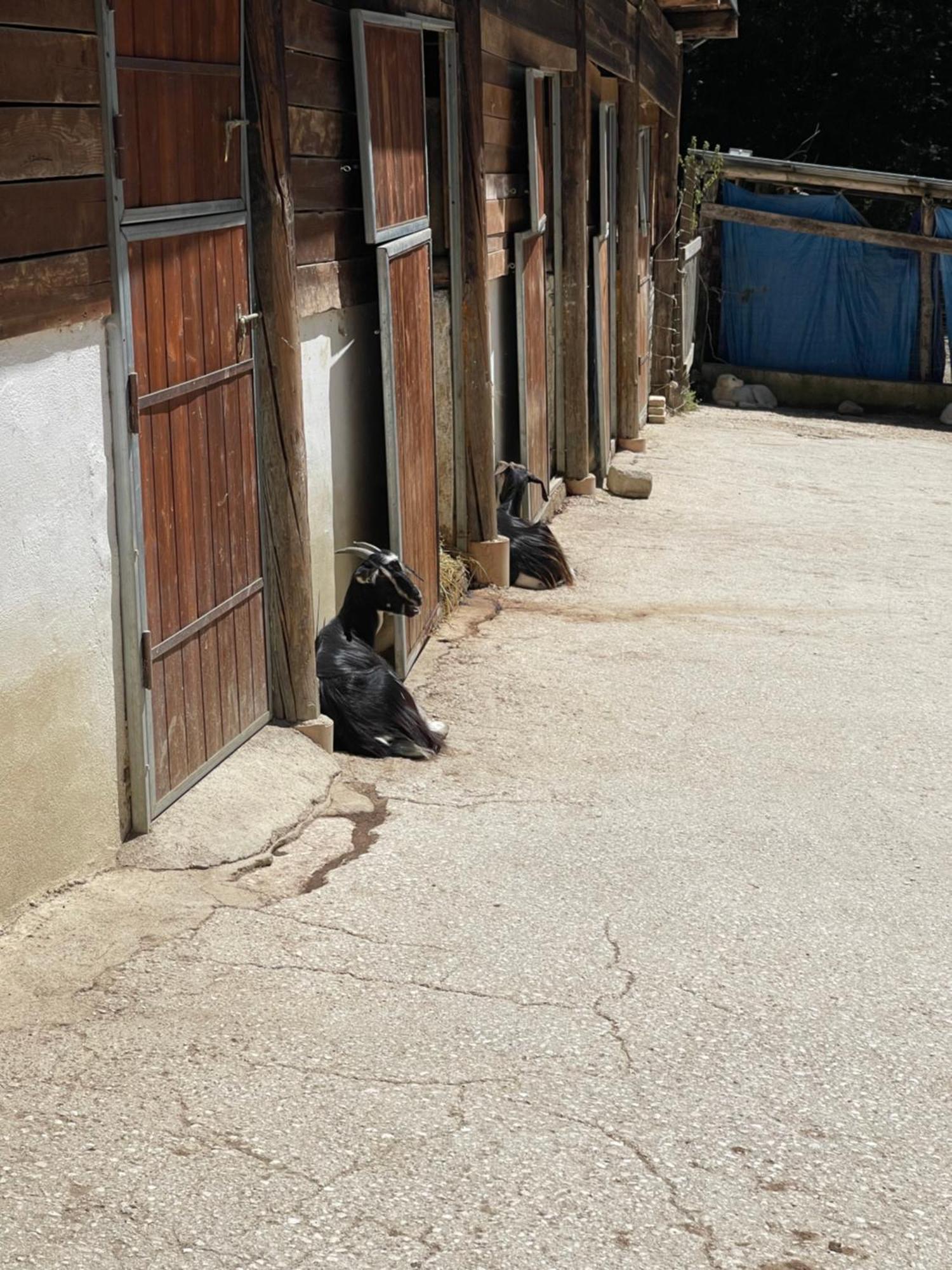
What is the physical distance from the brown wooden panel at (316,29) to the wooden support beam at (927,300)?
39.2 feet

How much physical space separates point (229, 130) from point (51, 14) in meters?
1.15

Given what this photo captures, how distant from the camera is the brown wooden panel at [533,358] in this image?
9766 millimetres

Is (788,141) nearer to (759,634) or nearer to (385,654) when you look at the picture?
(759,634)

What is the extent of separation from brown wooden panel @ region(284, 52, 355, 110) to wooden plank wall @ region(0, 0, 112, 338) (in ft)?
4.76

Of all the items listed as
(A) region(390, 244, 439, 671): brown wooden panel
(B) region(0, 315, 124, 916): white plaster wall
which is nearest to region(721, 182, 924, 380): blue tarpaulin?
(A) region(390, 244, 439, 671): brown wooden panel

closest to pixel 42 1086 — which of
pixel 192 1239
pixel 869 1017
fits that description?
pixel 192 1239

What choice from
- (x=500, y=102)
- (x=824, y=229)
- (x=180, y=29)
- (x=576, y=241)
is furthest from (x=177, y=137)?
(x=824, y=229)

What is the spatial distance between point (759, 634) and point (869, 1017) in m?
4.24

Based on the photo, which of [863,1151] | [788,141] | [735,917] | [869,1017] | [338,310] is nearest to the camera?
[863,1151]

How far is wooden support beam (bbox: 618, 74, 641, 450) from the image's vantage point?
13047 millimetres

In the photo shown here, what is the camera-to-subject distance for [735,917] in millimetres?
4676

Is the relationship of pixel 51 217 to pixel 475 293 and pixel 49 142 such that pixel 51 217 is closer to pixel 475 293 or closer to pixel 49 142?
pixel 49 142

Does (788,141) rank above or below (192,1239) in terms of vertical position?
above

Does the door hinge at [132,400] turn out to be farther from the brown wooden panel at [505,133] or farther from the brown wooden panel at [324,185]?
the brown wooden panel at [505,133]
